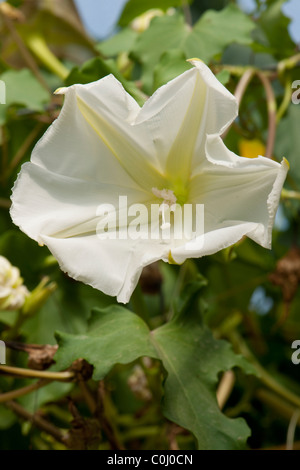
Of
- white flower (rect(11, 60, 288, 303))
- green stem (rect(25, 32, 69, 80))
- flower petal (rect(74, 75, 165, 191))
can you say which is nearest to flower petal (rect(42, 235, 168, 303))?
white flower (rect(11, 60, 288, 303))

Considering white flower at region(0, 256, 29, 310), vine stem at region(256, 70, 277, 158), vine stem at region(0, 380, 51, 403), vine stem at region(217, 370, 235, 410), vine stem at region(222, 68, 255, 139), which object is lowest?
vine stem at region(217, 370, 235, 410)

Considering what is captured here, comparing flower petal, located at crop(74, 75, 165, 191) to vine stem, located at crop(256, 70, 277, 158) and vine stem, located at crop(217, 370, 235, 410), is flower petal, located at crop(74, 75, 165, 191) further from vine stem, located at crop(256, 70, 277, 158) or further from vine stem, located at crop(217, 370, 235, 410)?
vine stem, located at crop(217, 370, 235, 410)

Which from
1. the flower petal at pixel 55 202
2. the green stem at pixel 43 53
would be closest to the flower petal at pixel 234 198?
the flower petal at pixel 55 202

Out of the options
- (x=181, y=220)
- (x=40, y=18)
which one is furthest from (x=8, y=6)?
(x=181, y=220)

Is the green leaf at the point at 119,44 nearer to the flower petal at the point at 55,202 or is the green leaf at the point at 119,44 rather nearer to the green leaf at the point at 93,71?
the green leaf at the point at 93,71

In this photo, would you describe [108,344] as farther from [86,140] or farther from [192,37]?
[192,37]

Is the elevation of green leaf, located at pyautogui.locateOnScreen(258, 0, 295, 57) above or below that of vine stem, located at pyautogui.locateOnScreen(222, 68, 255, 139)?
below

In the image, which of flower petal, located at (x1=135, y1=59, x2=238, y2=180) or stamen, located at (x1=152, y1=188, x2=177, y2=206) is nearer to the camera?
flower petal, located at (x1=135, y1=59, x2=238, y2=180)
